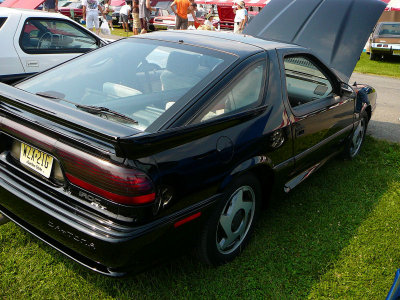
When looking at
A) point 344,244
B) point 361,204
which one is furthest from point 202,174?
point 361,204

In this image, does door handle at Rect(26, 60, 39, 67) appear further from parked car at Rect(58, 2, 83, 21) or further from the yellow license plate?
parked car at Rect(58, 2, 83, 21)

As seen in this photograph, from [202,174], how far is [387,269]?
5.32 feet

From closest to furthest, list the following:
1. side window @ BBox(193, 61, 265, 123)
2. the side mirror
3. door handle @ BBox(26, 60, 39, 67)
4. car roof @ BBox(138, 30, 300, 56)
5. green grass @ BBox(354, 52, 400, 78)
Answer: side window @ BBox(193, 61, 265, 123), car roof @ BBox(138, 30, 300, 56), the side mirror, door handle @ BBox(26, 60, 39, 67), green grass @ BBox(354, 52, 400, 78)

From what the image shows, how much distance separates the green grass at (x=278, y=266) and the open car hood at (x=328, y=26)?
188 cm

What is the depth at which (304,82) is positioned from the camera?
369 centimetres

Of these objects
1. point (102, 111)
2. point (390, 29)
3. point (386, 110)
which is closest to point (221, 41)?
point (102, 111)

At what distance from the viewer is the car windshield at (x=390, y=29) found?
595 inches

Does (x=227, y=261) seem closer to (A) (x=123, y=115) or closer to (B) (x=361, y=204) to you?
(A) (x=123, y=115)

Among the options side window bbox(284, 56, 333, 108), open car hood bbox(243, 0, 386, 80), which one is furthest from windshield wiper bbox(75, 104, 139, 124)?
open car hood bbox(243, 0, 386, 80)

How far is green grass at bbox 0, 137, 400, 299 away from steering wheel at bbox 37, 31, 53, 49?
10.4 feet

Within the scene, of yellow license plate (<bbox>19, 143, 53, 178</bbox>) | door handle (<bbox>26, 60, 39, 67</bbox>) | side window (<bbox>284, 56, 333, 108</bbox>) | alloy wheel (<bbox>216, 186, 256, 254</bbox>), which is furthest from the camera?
door handle (<bbox>26, 60, 39, 67</bbox>)

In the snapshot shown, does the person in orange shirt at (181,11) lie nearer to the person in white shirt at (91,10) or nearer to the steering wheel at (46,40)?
the person in white shirt at (91,10)

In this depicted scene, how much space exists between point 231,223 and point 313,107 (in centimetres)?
131

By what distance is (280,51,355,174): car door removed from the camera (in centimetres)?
308
